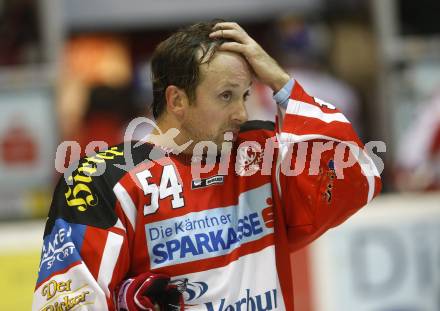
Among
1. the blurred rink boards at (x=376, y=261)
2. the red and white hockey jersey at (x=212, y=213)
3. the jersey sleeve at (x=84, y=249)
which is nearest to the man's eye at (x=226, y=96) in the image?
the red and white hockey jersey at (x=212, y=213)

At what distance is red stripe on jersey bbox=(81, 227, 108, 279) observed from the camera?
7.63 feet

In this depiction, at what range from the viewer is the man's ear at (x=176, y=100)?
8.05 ft

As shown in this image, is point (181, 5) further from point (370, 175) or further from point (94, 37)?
point (370, 175)

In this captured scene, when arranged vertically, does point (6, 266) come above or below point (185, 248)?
below

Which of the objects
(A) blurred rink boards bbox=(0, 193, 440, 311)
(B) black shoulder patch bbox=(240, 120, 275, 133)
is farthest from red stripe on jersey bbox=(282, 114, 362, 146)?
(A) blurred rink boards bbox=(0, 193, 440, 311)

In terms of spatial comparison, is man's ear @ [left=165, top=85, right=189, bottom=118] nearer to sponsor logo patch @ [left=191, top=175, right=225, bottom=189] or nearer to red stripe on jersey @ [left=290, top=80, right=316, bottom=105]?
sponsor logo patch @ [left=191, top=175, right=225, bottom=189]

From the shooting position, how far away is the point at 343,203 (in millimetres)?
2578

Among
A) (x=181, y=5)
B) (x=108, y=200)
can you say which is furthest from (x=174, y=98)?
(x=181, y=5)

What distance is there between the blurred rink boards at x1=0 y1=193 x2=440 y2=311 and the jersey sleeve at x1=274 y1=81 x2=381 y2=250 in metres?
2.34

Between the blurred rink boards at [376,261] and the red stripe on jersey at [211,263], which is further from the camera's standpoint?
the blurred rink boards at [376,261]

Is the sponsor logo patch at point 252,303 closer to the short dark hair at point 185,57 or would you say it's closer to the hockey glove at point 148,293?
the hockey glove at point 148,293

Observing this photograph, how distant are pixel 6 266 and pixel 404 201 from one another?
6.94ft

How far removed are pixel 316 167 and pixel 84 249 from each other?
668 millimetres

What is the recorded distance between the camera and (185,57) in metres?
2.41
